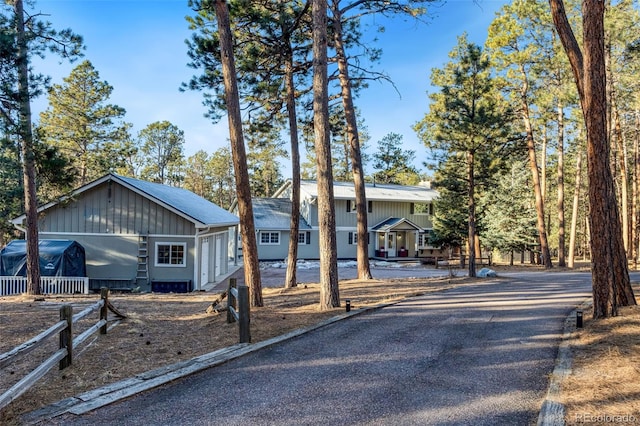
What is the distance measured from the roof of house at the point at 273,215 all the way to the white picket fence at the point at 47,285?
1440cm

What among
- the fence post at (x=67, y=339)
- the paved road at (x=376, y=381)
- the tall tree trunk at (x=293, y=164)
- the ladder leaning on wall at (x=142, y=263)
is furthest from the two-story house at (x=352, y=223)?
the fence post at (x=67, y=339)

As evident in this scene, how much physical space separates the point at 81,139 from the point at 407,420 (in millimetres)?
33468

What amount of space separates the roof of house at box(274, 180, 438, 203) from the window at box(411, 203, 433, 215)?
1.85 feet

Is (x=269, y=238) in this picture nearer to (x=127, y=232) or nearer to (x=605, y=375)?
(x=127, y=232)

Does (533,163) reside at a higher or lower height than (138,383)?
higher

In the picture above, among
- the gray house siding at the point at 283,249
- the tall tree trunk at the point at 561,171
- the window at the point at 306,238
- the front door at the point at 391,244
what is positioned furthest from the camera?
the front door at the point at 391,244

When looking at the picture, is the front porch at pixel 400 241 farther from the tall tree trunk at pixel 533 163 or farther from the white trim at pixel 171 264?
the white trim at pixel 171 264

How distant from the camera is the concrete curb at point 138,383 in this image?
13.1 ft

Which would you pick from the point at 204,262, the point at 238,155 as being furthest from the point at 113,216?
the point at 238,155

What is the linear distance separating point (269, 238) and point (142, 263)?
13827 millimetres

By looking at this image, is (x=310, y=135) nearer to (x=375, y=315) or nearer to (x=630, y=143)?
(x=375, y=315)

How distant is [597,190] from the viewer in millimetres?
7551

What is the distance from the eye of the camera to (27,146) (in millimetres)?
10664

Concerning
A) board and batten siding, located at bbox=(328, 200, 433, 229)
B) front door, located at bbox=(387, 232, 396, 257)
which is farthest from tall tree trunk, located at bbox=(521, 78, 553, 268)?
front door, located at bbox=(387, 232, 396, 257)
